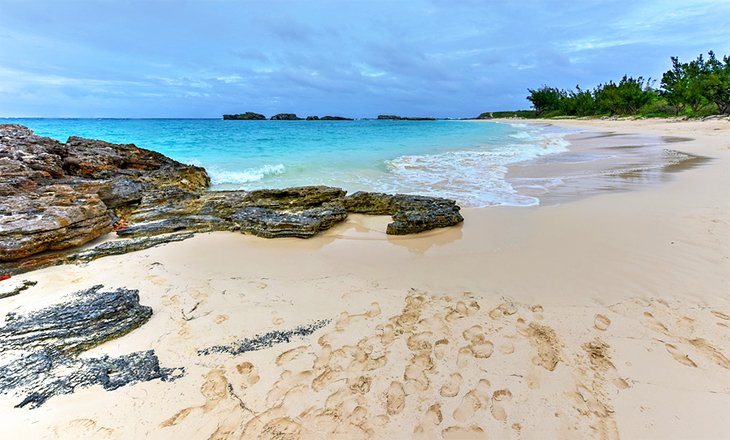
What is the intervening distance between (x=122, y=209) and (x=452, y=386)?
8052mm

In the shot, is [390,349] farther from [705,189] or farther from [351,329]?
[705,189]

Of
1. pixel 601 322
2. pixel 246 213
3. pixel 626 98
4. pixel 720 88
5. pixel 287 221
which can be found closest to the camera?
pixel 601 322

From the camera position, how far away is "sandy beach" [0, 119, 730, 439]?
2232 mm

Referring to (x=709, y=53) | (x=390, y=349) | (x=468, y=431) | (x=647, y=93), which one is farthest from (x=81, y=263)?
(x=647, y=93)

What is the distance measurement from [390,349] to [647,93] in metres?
75.5

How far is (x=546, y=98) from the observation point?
96.8 metres

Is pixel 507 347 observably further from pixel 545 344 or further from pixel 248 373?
pixel 248 373

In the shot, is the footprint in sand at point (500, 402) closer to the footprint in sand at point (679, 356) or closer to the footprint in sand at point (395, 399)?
the footprint in sand at point (395, 399)

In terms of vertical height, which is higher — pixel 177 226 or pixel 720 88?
pixel 720 88

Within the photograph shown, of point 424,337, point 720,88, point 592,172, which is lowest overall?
point 424,337

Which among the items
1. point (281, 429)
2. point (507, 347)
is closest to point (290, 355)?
point (281, 429)

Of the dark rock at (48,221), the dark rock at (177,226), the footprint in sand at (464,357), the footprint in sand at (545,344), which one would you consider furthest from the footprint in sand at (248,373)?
the dark rock at (48,221)

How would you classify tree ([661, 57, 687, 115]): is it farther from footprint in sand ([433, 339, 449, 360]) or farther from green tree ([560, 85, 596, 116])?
footprint in sand ([433, 339, 449, 360])

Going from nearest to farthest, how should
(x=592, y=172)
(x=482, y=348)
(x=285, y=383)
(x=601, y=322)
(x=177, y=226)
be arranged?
(x=285, y=383)
(x=482, y=348)
(x=601, y=322)
(x=177, y=226)
(x=592, y=172)
